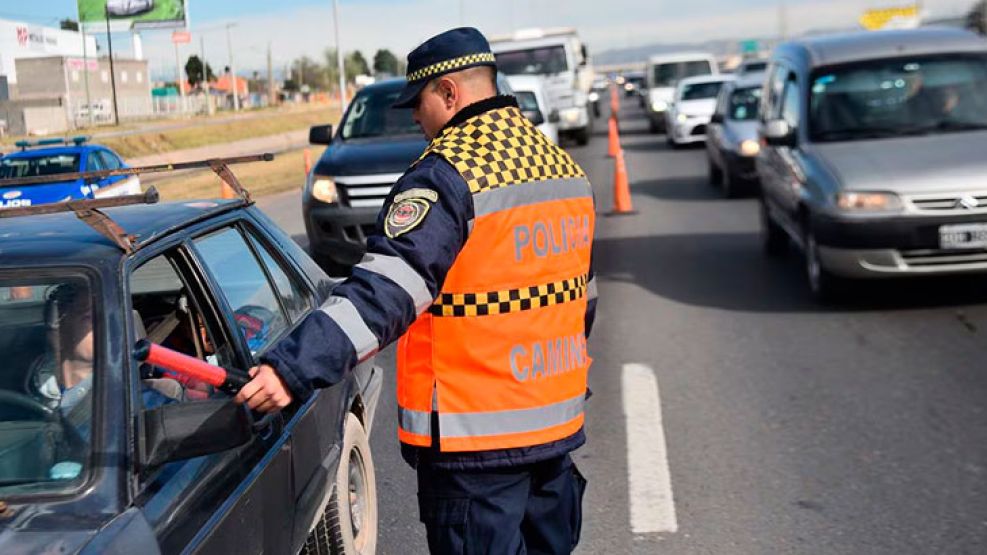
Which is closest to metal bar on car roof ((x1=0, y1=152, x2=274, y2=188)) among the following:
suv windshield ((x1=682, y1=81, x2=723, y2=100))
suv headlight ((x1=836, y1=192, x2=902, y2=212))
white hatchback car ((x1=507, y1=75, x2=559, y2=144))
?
suv headlight ((x1=836, y1=192, x2=902, y2=212))

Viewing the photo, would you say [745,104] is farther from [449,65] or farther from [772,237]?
[449,65]

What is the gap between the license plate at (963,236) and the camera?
8.34 meters

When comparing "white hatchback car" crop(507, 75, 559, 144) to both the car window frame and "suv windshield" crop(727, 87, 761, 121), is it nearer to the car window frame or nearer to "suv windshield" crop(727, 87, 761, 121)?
"suv windshield" crop(727, 87, 761, 121)

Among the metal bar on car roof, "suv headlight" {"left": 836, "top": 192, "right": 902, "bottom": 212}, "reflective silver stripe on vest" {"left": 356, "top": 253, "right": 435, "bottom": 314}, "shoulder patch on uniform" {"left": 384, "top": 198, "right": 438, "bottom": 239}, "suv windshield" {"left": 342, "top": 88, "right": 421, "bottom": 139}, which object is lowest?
"suv headlight" {"left": 836, "top": 192, "right": 902, "bottom": 212}

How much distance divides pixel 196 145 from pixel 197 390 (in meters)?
46.8

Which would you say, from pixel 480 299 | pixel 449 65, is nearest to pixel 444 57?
pixel 449 65

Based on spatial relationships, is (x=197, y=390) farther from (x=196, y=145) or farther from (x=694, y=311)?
(x=196, y=145)

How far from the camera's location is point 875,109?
32.0 ft

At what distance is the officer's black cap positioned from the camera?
115 inches

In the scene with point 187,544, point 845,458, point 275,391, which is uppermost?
point 275,391

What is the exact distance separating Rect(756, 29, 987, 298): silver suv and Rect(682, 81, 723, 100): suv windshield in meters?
14.8

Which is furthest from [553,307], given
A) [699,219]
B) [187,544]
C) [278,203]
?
[278,203]

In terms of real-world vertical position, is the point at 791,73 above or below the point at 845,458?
above

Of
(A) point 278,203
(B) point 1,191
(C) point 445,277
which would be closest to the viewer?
(C) point 445,277
